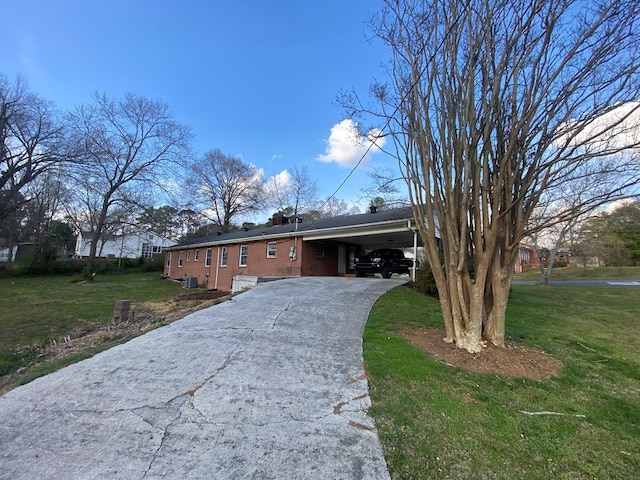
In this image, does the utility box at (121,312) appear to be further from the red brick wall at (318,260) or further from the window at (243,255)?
the window at (243,255)

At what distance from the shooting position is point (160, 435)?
2457mm

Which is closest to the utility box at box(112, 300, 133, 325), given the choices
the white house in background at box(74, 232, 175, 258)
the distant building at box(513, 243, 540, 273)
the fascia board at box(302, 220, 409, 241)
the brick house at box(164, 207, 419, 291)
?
the brick house at box(164, 207, 419, 291)

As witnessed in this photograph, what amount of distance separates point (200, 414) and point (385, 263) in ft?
43.7

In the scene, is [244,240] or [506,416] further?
[244,240]

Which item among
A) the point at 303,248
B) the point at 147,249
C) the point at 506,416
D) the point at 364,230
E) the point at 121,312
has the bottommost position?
the point at 506,416

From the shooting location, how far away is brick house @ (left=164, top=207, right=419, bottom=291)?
45.8 feet

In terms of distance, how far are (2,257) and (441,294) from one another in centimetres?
6574

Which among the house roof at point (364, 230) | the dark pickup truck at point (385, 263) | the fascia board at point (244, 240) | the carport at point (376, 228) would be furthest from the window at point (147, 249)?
the dark pickup truck at point (385, 263)

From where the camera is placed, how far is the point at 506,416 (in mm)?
2965

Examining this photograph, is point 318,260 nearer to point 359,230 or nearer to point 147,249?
point 359,230

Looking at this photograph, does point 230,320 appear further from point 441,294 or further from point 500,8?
point 500,8

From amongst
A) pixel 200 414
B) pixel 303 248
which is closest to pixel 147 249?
pixel 303 248

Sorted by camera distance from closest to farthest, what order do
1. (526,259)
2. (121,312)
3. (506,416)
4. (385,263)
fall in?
1. (506,416)
2. (121,312)
3. (385,263)
4. (526,259)

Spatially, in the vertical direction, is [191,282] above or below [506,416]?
above
